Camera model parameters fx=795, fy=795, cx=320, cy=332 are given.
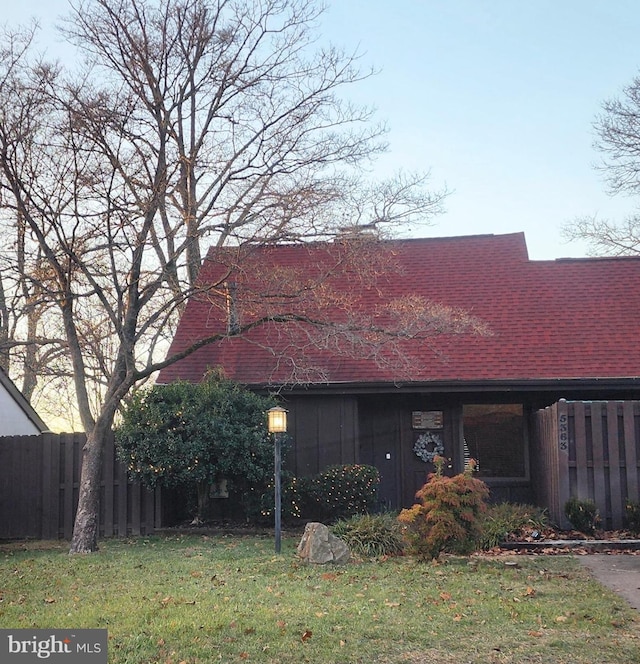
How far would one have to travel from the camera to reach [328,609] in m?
7.52

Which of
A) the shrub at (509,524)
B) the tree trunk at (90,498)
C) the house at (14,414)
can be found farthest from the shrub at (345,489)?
the house at (14,414)

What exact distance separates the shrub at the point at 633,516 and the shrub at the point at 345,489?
14.5 feet

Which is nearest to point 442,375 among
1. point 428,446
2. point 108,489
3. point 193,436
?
point 428,446

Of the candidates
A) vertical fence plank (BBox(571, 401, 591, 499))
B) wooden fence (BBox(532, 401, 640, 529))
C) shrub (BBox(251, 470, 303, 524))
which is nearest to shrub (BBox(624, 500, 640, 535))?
wooden fence (BBox(532, 401, 640, 529))

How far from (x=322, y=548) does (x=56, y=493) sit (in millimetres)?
6534

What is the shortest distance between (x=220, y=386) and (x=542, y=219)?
329 inches

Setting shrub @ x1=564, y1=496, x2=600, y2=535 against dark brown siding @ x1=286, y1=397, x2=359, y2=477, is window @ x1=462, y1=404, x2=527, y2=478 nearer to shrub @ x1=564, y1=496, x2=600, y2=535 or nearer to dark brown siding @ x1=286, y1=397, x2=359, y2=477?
dark brown siding @ x1=286, y1=397, x2=359, y2=477

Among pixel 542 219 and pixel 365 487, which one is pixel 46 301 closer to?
pixel 365 487

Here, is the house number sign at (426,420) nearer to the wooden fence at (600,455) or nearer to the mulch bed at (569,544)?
the wooden fence at (600,455)

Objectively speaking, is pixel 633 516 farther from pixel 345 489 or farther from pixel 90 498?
pixel 90 498

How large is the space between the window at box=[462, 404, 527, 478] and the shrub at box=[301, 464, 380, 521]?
2624 millimetres

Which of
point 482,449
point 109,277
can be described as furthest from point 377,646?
point 482,449

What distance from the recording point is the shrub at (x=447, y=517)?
32.8 feet

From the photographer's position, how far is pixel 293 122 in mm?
14508
